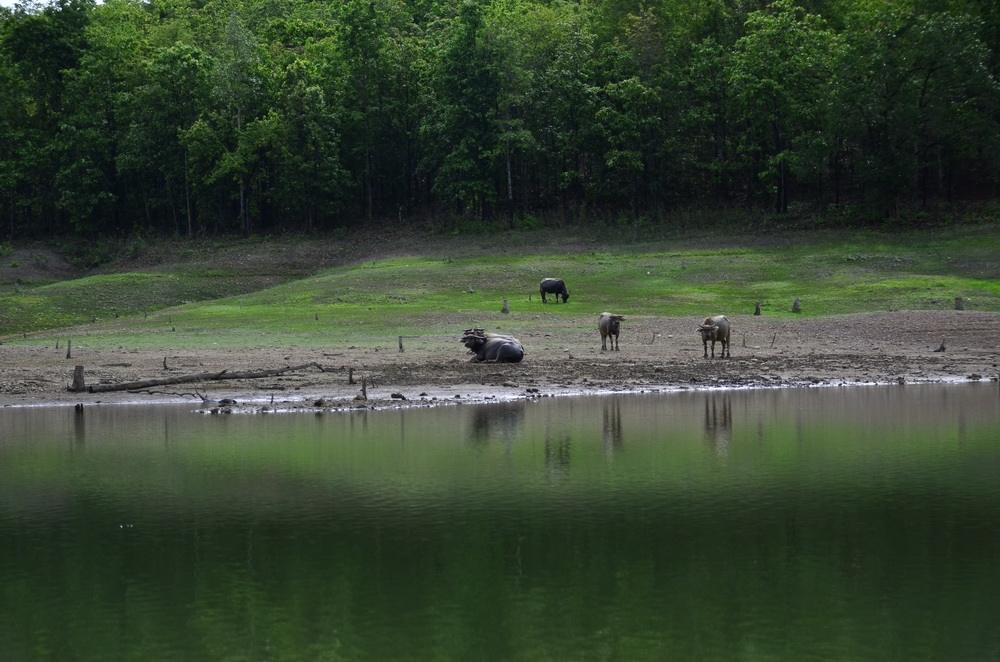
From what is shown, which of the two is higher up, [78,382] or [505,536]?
[78,382]

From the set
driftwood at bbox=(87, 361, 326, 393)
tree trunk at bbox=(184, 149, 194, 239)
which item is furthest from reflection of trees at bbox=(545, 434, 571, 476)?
tree trunk at bbox=(184, 149, 194, 239)

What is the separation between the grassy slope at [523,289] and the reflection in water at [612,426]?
574 inches

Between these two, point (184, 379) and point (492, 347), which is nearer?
point (184, 379)

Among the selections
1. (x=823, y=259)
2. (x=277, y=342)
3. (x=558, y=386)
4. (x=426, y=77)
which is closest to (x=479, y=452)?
(x=558, y=386)

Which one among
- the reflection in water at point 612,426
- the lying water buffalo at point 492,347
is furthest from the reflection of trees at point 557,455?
the lying water buffalo at point 492,347

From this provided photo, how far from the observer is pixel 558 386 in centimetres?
3334

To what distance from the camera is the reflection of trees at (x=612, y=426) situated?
2445 cm

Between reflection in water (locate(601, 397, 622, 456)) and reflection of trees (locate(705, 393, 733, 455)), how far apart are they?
1.96 m

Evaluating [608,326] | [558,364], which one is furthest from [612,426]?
[608,326]

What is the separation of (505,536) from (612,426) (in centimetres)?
1024

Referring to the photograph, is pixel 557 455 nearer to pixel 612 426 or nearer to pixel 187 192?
pixel 612 426

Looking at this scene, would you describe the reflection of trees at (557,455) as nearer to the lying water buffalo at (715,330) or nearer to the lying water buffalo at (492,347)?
the lying water buffalo at (492,347)

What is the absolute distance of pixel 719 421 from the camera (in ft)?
91.0

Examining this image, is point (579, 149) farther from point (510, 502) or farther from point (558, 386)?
point (510, 502)
